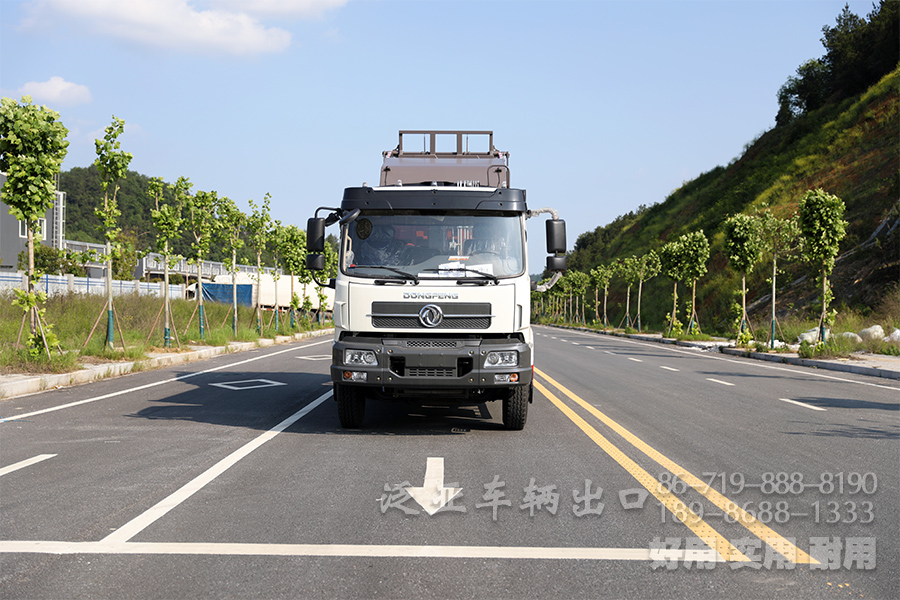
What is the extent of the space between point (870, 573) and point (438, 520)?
260cm

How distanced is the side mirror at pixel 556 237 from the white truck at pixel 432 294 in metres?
0.01

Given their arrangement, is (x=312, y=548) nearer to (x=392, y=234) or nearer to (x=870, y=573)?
(x=870, y=573)

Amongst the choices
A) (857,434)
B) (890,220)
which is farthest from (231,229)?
(890,220)

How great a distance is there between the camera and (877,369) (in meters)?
18.3

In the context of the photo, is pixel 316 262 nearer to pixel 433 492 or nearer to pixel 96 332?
pixel 433 492

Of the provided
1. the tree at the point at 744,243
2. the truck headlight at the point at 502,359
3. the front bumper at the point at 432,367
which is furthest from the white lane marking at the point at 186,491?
the tree at the point at 744,243

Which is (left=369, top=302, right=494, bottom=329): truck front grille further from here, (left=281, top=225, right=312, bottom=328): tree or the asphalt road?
(left=281, top=225, right=312, bottom=328): tree

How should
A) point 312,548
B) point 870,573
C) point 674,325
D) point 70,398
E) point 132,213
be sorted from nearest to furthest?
point 870,573
point 312,548
point 70,398
point 674,325
point 132,213

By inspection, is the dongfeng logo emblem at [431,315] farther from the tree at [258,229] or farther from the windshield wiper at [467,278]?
the tree at [258,229]

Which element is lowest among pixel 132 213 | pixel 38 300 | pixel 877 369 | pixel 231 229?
pixel 877 369

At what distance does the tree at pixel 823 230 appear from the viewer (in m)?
23.6

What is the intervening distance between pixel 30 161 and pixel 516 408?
10854 millimetres

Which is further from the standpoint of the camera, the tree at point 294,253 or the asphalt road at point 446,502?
the tree at point 294,253

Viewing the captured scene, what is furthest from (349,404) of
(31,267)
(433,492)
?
(31,267)
